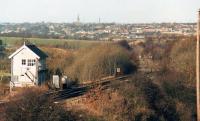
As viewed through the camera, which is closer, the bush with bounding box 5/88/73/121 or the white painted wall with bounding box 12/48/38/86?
the bush with bounding box 5/88/73/121

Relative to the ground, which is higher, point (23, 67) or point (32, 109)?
point (23, 67)

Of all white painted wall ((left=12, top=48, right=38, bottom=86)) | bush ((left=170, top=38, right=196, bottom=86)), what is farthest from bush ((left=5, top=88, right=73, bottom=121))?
bush ((left=170, top=38, right=196, bottom=86))

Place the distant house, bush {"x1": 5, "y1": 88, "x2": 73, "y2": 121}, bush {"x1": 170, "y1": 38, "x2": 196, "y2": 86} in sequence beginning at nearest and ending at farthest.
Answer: bush {"x1": 5, "y1": 88, "x2": 73, "y2": 121}
the distant house
bush {"x1": 170, "y1": 38, "x2": 196, "y2": 86}

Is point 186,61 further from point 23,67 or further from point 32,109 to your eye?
point 32,109

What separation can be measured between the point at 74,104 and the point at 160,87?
623 cm

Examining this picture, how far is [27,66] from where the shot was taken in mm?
35281

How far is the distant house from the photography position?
35.1 m

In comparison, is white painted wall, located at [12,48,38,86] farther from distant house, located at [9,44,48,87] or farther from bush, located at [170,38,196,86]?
bush, located at [170,38,196,86]

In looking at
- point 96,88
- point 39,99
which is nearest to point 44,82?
point 96,88

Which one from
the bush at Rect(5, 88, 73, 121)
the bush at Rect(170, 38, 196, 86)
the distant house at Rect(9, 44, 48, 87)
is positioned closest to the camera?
the bush at Rect(5, 88, 73, 121)

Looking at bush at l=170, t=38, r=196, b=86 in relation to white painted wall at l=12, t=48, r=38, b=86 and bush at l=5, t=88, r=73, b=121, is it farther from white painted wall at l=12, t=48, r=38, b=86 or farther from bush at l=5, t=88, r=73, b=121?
bush at l=5, t=88, r=73, b=121

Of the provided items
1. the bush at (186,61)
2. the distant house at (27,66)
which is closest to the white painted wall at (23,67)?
the distant house at (27,66)

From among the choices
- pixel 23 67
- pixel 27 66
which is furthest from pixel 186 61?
pixel 23 67

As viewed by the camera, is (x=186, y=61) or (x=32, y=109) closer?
(x=32, y=109)
